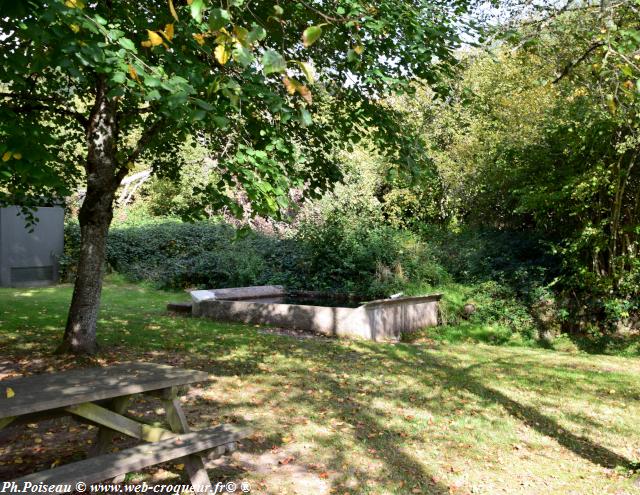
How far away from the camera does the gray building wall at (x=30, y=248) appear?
1741 centimetres

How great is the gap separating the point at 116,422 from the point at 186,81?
7.98 ft

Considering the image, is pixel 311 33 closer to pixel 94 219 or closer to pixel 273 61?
pixel 273 61

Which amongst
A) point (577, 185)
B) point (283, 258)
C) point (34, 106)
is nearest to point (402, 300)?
point (577, 185)

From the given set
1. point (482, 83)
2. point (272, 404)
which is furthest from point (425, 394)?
point (482, 83)

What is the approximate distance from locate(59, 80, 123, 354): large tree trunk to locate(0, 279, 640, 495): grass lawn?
363mm

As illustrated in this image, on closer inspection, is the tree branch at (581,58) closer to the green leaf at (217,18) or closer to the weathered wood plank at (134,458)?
the green leaf at (217,18)

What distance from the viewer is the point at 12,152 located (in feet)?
14.1

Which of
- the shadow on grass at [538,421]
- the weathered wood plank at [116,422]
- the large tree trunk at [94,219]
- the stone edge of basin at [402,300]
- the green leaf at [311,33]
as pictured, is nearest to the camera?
the green leaf at [311,33]

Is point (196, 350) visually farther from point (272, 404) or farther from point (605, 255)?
point (605, 255)

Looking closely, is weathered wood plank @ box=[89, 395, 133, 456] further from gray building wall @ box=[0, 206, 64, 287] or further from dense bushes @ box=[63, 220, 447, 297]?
gray building wall @ box=[0, 206, 64, 287]

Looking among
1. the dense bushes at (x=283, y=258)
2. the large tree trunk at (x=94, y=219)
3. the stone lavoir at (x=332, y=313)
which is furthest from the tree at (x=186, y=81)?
the dense bushes at (x=283, y=258)

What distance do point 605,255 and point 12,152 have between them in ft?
39.6

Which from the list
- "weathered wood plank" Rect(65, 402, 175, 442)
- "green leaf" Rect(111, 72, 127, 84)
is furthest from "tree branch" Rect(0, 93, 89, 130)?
"weathered wood plank" Rect(65, 402, 175, 442)

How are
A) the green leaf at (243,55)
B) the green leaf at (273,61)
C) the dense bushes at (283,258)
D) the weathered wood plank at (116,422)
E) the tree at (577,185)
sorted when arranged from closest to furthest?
the green leaf at (273,61), the green leaf at (243,55), the weathered wood plank at (116,422), the tree at (577,185), the dense bushes at (283,258)
